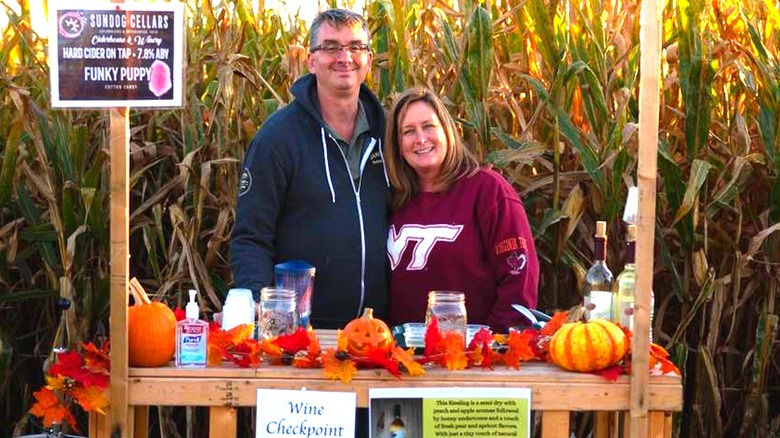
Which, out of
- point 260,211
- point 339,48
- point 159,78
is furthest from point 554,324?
point 159,78

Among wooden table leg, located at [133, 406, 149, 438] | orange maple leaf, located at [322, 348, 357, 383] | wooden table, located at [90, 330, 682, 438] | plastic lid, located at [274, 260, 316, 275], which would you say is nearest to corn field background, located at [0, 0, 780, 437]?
plastic lid, located at [274, 260, 316, 275]

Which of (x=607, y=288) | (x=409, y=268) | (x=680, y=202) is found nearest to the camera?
(x=607, y=288)

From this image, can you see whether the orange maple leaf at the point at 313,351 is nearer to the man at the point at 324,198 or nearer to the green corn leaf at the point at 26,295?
the man at the point at 324,198

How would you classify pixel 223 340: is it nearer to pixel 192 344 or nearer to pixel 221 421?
pixel 192 344

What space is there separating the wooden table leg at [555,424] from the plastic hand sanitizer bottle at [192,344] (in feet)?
3.09

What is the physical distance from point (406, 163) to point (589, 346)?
3.93ft

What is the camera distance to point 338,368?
343 centimetres

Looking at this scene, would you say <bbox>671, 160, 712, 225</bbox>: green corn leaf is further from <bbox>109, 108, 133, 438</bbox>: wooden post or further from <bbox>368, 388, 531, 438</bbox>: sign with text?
<bbox>109, 108, 133, 438</bbox>: wooden post

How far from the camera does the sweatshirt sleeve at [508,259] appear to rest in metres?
4.21

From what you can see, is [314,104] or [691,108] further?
[691,108]

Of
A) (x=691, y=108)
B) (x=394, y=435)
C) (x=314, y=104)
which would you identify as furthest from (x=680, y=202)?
(x=394, y=435)

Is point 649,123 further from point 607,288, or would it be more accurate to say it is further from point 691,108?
point 691,108

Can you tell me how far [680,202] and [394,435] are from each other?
206 cm

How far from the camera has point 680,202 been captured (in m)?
5.10
